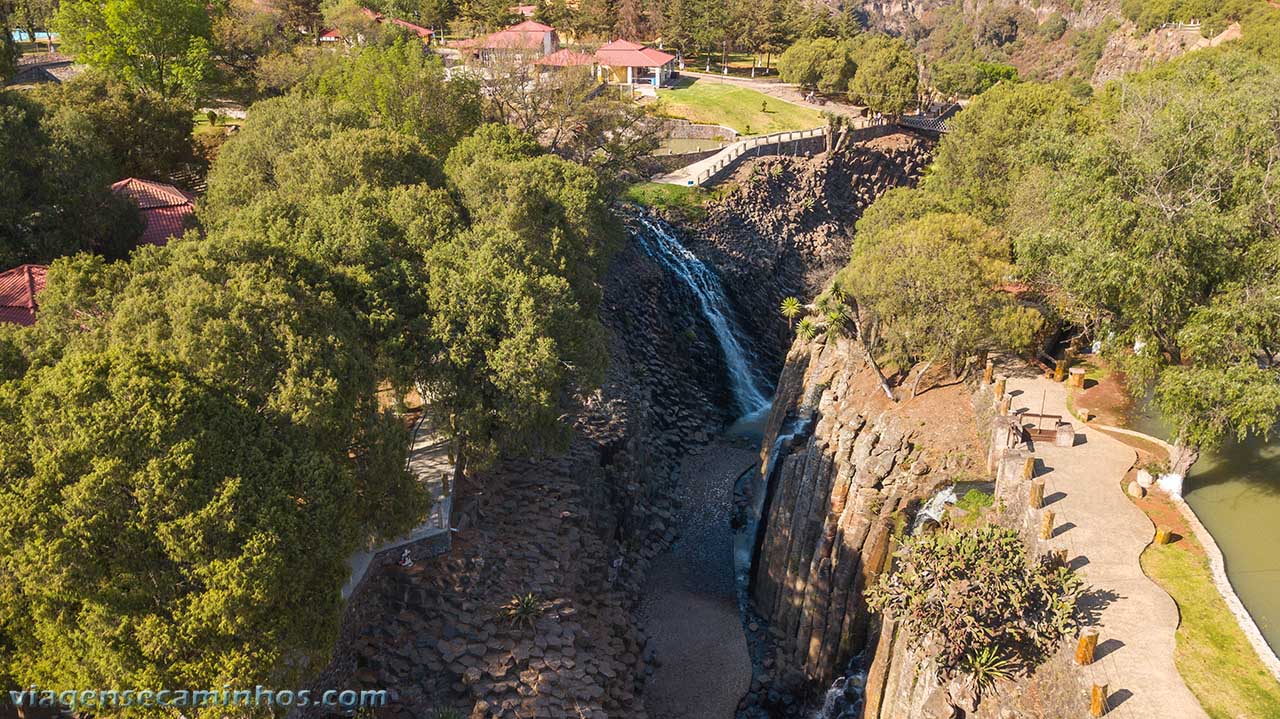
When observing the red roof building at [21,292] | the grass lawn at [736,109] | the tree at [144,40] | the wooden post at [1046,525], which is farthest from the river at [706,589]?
the tree at [144,40]

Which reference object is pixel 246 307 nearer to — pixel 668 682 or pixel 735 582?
pixel 668 682

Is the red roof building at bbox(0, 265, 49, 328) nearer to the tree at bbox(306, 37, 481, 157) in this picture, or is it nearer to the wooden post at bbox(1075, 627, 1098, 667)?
the tree at bbox(306, 37, 481, 157)

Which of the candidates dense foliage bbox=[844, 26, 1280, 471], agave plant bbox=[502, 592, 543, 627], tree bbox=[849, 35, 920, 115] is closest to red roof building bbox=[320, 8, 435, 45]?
tree bbox=[849, 35, 920, 115]

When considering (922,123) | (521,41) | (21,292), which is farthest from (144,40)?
(922,123)

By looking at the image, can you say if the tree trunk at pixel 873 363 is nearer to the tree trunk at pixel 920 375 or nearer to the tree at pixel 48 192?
the tree trunk at pixel 920 375

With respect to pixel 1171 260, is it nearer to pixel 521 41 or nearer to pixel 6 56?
pixel 521 41

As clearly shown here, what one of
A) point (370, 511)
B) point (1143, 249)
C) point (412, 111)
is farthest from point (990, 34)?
point (370, 511)
